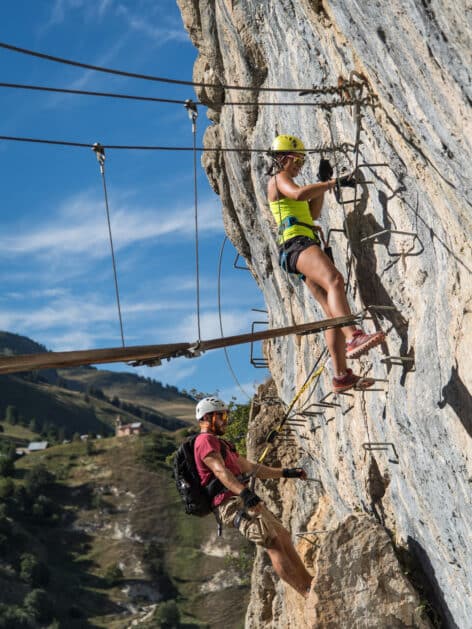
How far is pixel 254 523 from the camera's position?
9.11 m

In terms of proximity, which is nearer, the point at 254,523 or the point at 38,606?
the point at 254,523

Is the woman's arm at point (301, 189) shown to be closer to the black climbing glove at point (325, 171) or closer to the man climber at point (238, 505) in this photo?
the black climbing glove at point (325, 171)

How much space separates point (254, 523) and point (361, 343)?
2.64 m

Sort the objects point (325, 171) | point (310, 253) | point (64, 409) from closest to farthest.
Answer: point (310, 253) < point (325, 171) < point (64, 409)

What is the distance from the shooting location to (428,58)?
618 centimetres

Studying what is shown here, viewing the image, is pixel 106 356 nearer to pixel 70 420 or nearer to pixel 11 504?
pixel 11 504

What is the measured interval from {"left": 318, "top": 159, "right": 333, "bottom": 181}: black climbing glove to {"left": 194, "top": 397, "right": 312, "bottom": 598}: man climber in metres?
3.05

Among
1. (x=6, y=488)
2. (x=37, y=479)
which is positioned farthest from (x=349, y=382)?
(x=37, y=479)

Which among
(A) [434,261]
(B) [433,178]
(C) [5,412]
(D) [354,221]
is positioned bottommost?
(A) [434,261]

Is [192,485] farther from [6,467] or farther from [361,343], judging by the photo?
[6,467]

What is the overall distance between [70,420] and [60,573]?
3612 inches

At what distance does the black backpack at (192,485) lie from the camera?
9.38 m

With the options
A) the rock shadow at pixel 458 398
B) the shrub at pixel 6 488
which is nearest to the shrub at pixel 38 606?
the shrub at pixel 6 488

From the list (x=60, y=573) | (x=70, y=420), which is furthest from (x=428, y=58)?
(x=70, y=420)
